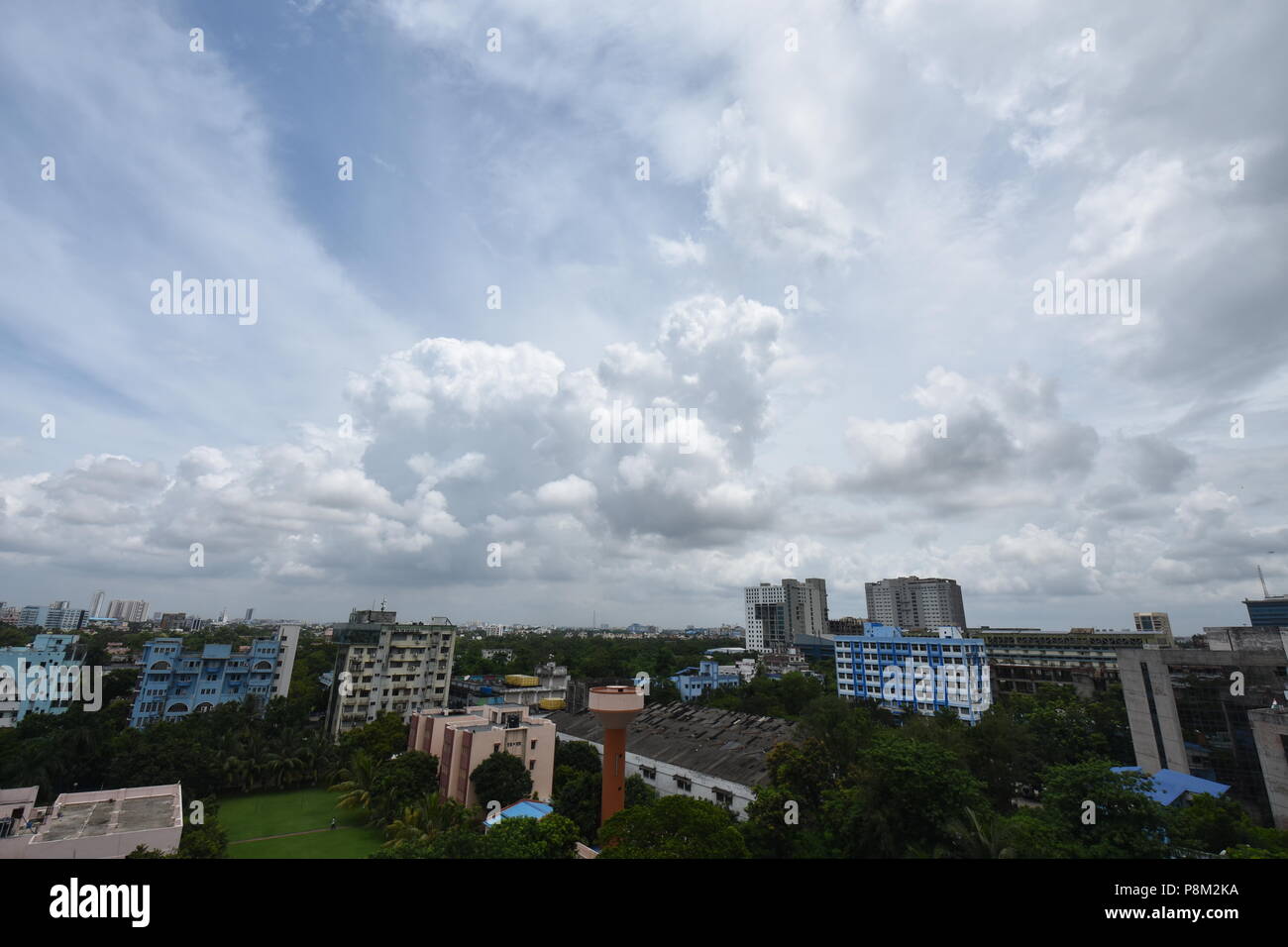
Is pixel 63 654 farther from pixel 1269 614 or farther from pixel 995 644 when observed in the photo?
pixel 1269 614

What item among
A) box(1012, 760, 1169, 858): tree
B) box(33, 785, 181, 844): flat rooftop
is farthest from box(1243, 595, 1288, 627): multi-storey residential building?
box(33, 785, 181, 844): flat rooftop

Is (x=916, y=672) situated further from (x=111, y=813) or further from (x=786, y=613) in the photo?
(x=786, y=613)

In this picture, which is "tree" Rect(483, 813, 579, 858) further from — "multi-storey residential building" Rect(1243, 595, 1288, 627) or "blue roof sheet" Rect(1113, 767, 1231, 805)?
"multi-storey residential building" Rect(1243, 595, 1288, 627)

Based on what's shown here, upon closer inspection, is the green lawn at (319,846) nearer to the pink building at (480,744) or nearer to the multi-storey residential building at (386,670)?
the pink building at (480,744)

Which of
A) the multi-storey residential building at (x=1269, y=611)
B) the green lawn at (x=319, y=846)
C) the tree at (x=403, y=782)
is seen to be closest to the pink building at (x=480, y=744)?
the tree at (x=403, y=782)

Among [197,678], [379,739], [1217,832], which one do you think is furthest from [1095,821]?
[197,678]
